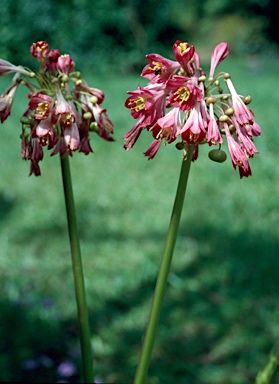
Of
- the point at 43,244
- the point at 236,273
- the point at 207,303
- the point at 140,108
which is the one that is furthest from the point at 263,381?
the point at 43,244

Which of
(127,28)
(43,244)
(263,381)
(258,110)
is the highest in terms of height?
(127,28)

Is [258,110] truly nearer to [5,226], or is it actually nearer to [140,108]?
[5,226]

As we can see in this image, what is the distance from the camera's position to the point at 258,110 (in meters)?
6.80

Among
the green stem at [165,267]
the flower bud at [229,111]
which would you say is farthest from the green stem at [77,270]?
the flower bud at [229,111]

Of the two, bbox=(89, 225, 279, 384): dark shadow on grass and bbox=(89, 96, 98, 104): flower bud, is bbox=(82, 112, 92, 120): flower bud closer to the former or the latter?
bbox=(89, 96, 98, 104): flower bud

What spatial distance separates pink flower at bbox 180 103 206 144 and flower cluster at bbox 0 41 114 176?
236 mm

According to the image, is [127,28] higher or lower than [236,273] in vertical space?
higher

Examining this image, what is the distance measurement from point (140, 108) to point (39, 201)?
326 cm

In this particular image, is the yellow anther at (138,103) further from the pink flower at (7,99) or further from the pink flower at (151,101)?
the pink flower at (7,99)

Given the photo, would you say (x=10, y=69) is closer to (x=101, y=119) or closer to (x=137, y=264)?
(x=101, y=119)

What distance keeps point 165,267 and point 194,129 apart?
0.83 feet

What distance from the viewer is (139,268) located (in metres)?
3.23

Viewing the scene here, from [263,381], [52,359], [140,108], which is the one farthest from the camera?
[52,359]

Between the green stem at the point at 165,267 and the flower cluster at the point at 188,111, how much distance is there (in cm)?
5
